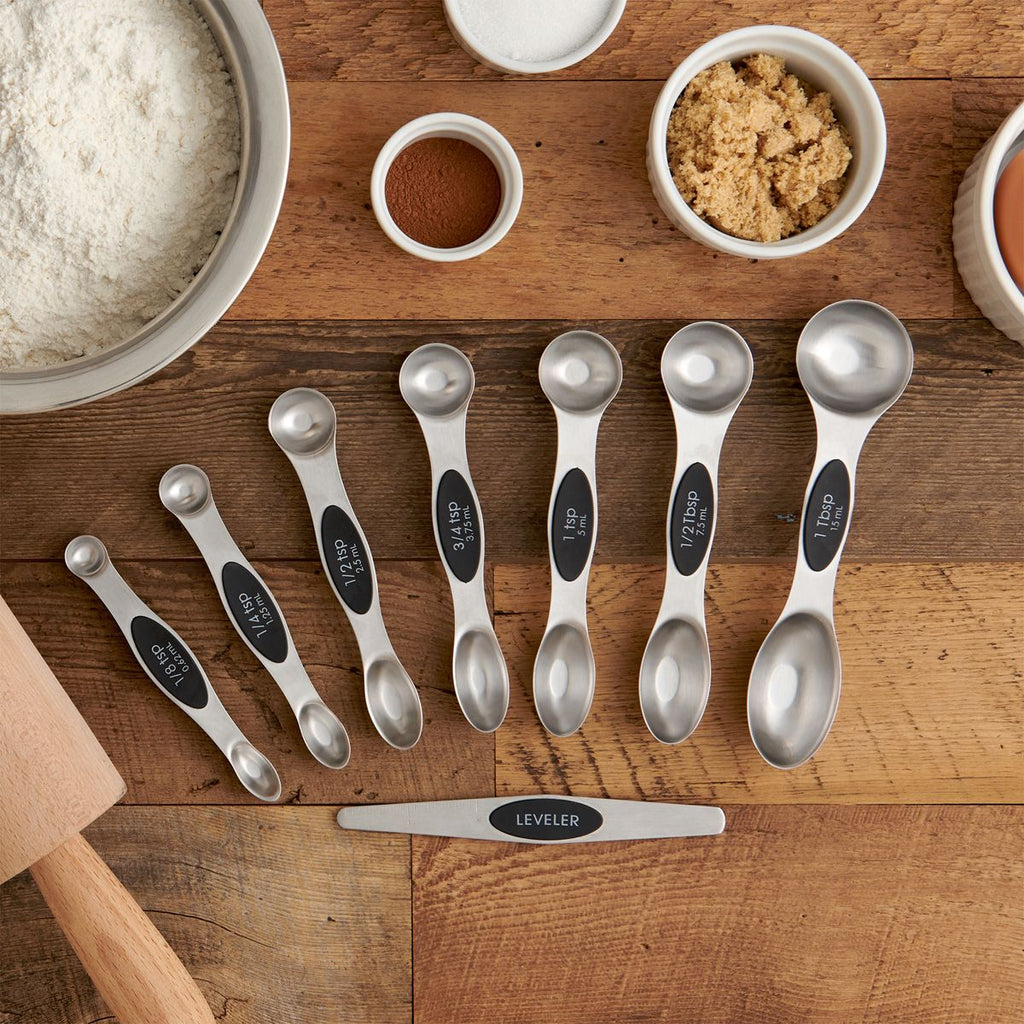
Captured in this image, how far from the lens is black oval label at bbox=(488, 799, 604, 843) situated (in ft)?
2.25

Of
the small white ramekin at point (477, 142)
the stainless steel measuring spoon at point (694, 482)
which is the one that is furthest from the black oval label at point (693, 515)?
the small white ramekin at point (477, 142)

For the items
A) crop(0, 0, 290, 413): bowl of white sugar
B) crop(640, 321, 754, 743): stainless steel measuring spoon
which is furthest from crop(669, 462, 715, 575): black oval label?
crop(0, 0, 290, 413): bowl of white sugar

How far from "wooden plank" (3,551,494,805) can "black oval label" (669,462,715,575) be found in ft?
0.63

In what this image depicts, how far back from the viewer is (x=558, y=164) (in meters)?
0.66

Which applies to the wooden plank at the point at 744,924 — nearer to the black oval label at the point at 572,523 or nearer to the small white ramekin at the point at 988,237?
the black oval label at the point at 572,523

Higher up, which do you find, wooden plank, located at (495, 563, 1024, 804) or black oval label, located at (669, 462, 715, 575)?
black oval label, located at (669, 462, 715, 575)

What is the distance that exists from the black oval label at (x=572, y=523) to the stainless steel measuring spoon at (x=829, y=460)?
16 centimetres

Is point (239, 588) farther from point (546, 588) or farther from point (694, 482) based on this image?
point (694, 482)

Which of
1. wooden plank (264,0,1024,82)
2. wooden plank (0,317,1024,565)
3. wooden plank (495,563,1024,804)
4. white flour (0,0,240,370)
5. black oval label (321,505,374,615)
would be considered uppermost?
wooden plank (264,0,1024,82)

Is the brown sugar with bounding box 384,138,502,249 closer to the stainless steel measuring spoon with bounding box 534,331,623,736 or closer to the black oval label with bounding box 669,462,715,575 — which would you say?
the stainless steel measuring spoon with bounding box 534,331,623,736

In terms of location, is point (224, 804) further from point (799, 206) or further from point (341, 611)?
point (799, 206)

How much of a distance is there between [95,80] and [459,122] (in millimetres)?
238

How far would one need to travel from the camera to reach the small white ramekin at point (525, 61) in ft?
2.01

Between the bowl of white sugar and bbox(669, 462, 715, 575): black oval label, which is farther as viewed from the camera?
bbox(669, 462, 715, 575): black oval label
